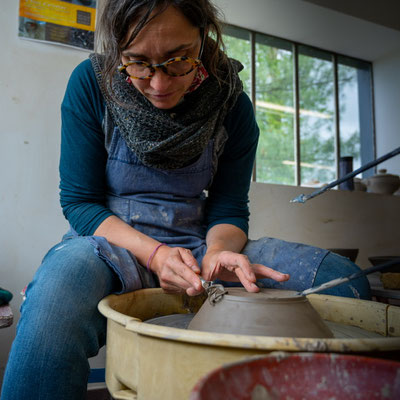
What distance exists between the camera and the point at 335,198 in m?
2.46

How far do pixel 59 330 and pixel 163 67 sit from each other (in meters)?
0.57

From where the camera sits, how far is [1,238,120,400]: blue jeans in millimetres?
654

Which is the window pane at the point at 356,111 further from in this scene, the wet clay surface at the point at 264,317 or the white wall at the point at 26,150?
the wet clay surface at the point at 264,317

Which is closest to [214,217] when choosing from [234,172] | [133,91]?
[234,172]

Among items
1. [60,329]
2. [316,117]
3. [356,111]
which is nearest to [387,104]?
[356,111]

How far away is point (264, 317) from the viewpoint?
65 cm

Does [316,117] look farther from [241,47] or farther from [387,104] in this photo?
[241,47]

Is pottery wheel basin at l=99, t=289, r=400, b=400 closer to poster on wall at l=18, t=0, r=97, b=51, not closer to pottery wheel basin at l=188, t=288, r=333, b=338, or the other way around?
pottery wheel basin at l=188, t=288, r=333, b=338

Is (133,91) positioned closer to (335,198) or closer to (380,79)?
(335,198)

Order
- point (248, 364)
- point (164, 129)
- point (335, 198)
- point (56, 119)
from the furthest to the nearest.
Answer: point (335, 198)
point (56, 119)
point (164, 129)
point (248, 364)

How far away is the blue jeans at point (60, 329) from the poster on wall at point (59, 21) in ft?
3.84

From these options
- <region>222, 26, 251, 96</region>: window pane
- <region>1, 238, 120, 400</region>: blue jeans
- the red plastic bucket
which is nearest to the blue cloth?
<region>1, 238, 120, 400</region>: blue jeans

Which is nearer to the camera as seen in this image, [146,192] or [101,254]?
[101,254]

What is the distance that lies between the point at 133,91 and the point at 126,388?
2.27ft
